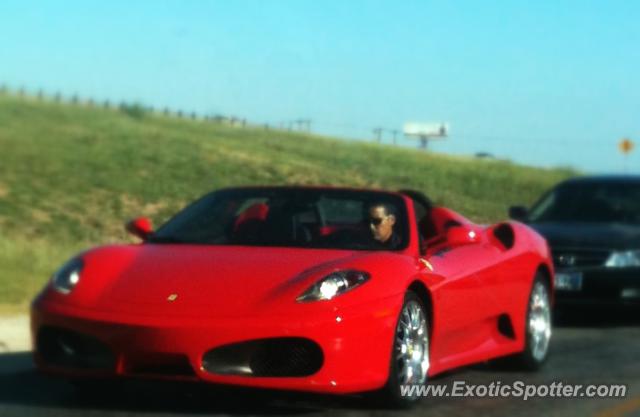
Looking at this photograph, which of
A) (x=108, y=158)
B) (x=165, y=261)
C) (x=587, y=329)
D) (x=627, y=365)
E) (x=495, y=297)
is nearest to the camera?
(x=165, y=261)

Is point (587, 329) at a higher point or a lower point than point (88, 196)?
higher

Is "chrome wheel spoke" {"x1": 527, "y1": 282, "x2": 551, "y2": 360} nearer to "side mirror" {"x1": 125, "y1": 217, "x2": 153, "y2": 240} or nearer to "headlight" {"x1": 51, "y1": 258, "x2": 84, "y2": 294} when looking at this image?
"side mirror" {"x1": 125, "y1": 217, "x2": 153, "y2": 240}

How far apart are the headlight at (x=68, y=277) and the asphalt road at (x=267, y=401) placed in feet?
2.09

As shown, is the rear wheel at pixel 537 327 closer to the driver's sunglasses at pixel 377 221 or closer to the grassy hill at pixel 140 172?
the driver's sunglasses at pixel 377 221

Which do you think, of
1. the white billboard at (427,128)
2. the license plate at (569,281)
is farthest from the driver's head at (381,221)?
the white billboard at (427,128)

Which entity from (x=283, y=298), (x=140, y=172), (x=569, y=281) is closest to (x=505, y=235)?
(x=283, y=298)

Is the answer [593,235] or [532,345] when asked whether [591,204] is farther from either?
[532,345]

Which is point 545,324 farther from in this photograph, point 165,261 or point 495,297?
point 165,261

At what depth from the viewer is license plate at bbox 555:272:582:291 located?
40.9ft

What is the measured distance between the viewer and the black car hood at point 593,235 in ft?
41.3

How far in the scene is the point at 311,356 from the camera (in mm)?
6758

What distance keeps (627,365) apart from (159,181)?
96.1 ft

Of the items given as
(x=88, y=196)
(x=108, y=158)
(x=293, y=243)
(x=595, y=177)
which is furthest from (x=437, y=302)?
(x=108, y=158)

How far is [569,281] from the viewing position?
12.5 metres
